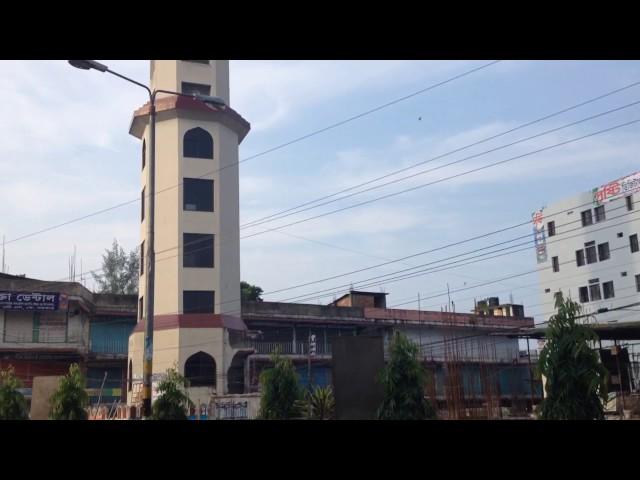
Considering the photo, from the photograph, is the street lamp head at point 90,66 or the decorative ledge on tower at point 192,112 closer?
the street lamp head at point 90,66

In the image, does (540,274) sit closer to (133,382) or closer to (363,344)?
(133,382)

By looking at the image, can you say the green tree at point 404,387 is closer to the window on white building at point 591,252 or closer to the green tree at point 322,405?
the green tree at point 322,405

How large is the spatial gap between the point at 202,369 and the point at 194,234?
225 inches

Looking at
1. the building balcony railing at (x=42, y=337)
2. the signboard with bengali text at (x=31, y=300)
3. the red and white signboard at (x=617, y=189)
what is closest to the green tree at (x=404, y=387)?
the signboard with bengali text at (x=31, y=300)

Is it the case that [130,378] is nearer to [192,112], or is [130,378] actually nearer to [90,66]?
[192,112]

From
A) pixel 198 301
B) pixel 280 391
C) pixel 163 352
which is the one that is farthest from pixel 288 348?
pixel 280 391

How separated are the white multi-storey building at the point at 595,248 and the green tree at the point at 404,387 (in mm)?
24342

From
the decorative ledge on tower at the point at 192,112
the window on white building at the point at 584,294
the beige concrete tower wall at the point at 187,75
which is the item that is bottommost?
the window on white building at the point at 584,294

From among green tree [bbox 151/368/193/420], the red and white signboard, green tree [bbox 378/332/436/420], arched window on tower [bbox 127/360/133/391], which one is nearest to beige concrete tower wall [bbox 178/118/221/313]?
arched window on tower [bbox 127/360/133/391]

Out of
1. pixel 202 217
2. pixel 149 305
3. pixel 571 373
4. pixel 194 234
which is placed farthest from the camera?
pixel 202 217

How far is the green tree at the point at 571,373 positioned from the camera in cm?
987

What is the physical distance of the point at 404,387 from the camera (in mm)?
12867

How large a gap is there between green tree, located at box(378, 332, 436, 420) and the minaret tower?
16.3 metres
